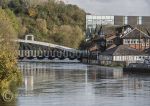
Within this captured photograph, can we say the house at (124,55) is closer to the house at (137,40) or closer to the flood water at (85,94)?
the house at (137,40)

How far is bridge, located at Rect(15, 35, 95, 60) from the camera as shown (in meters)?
118

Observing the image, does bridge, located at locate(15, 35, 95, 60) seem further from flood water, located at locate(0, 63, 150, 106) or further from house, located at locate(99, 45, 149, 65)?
flood water, located at locate(0, 63, 150, 106)

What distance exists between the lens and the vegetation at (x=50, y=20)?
5285 inches

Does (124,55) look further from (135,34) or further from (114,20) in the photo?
(114,20)

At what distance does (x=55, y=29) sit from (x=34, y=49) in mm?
17841

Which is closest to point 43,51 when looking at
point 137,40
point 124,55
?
point 137,40

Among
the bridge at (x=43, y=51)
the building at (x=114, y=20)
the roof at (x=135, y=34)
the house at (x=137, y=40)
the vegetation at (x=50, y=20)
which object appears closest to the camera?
the house at (x=137, y=40)

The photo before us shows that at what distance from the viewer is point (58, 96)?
39.9 metres

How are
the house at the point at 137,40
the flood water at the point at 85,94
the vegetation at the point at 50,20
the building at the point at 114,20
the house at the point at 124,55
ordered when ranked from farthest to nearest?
the building at the point at 114,20
the vegetation at the point at 50,20
the house at the point at 137,40
the house at the point at 124,55
the flood water at the point at 85,94

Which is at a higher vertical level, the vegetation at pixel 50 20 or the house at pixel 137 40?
the vegetation at pixel 50 20

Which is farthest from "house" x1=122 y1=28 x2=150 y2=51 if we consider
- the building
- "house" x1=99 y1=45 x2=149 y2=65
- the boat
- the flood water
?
the flood water

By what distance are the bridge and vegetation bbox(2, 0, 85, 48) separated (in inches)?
404

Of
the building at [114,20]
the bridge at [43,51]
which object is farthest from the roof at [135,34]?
the building at [114,20]

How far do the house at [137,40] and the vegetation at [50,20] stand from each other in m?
30.6
